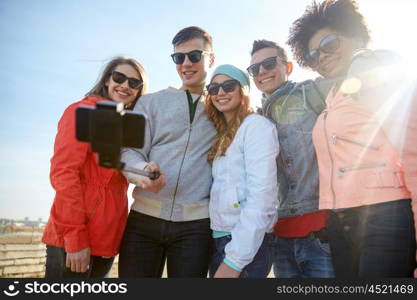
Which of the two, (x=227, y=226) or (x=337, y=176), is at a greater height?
(x=337, y=176)

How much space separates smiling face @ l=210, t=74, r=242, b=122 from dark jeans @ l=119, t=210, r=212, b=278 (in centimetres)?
99

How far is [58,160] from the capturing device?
2984 millimetres

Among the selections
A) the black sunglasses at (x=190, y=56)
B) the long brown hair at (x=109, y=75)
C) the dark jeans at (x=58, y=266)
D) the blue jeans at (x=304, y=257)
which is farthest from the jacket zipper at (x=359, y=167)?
the long brown hair at (x=109, y=75)

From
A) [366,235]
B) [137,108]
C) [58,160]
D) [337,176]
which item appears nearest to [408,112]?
[337,176]

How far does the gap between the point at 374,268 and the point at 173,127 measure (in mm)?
1969

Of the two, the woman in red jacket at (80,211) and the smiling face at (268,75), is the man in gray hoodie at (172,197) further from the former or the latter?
the smiling face at (268,75)

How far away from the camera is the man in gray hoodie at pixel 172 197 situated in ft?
10.0

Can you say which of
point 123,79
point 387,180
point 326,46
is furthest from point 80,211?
point 326,46

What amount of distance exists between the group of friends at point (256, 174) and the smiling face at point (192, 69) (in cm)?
1

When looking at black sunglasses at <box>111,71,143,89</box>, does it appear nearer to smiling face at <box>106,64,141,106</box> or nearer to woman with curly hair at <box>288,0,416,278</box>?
smiling face at <box>106,64,141,106</box>

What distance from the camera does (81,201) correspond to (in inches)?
116

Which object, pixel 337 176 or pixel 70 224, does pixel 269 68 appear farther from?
pixel 70 224

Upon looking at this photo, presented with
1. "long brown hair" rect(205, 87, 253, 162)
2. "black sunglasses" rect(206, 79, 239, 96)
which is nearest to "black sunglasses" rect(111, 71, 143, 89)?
"long brown hair" rect(205, 87, 253, 162)

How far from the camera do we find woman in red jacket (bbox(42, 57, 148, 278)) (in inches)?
114
